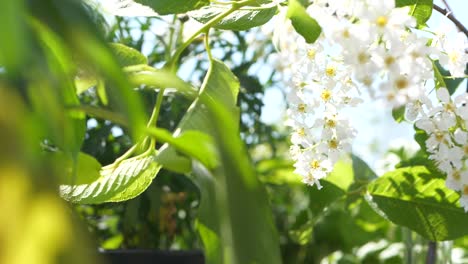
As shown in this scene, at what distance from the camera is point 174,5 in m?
0.55

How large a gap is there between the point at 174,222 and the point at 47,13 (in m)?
0.66

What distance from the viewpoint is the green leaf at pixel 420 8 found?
23.4 inches

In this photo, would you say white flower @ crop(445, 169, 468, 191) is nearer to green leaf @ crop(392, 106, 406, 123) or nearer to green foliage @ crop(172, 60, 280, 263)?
green leaf @ crop(392, 106, 406, 123)

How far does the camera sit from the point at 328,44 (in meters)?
0.49

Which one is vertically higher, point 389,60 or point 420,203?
point 389,60

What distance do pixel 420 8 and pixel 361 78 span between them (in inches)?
6.1

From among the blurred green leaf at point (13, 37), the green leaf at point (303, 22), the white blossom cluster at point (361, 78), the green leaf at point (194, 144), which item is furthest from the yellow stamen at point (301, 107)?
the blurred green leaf at point (13, 37)

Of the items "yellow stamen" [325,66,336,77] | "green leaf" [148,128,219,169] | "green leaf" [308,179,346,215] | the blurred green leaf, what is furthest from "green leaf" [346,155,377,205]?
the blurred green leaf

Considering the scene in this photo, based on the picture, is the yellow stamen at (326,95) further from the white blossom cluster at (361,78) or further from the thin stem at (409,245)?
the thin stem at (409,245)

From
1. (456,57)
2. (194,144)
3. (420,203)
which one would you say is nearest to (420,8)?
(456,57)

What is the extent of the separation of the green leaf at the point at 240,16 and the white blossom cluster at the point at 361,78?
0.12 feet

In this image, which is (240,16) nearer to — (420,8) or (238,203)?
(420,8)

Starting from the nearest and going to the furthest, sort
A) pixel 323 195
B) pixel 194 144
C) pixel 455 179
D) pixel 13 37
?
1. pixel 13 37
2. pixel 194 144
3. pixel 455 179
4. pixel 323 195

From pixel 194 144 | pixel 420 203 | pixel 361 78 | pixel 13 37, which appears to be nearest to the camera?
pixel 13 37
